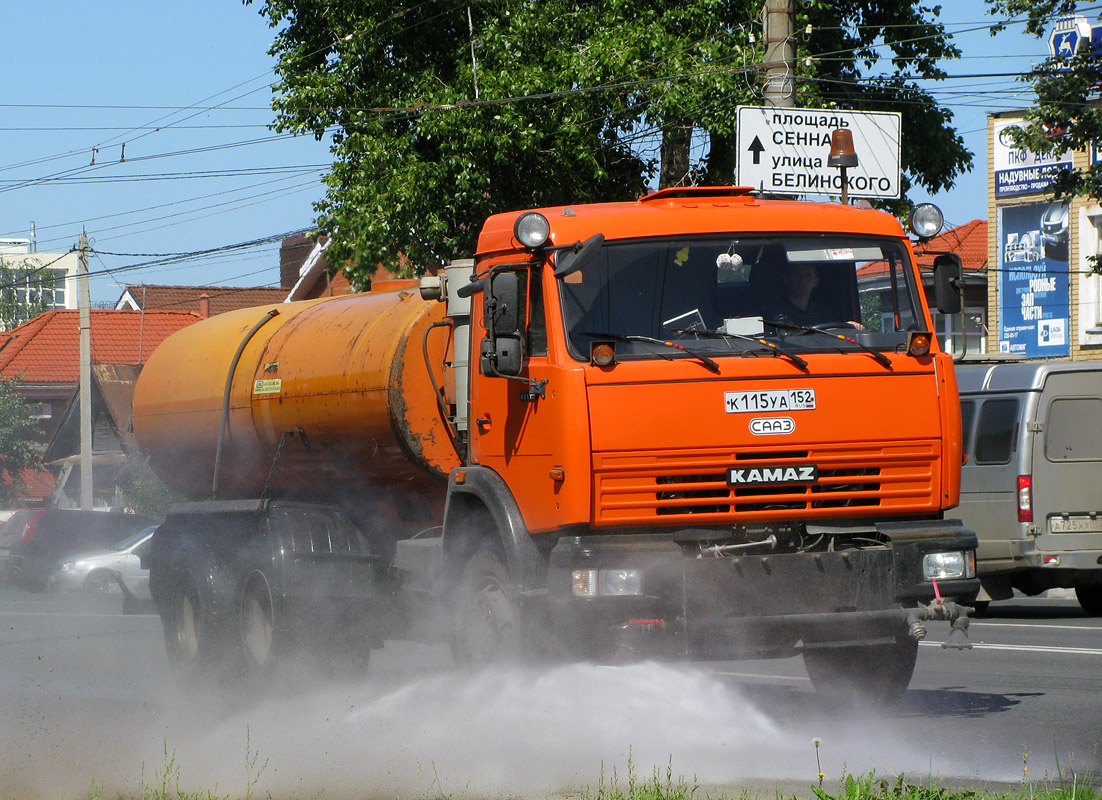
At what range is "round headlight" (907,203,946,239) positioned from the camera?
8023mm

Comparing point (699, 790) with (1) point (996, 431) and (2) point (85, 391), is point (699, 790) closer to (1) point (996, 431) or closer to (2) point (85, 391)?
(1) point (996, 431)

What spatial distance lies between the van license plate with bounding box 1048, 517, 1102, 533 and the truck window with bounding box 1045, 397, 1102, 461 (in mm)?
573

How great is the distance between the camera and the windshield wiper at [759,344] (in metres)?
7.10

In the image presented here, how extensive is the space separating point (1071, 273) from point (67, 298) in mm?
98078

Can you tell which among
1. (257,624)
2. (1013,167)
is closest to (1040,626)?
(257,624)

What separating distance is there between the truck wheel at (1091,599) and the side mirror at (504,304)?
9.30 metres

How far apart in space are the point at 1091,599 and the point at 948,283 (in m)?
8.06

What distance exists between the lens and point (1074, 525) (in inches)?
546

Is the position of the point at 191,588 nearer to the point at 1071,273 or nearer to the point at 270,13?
the point at 270,13

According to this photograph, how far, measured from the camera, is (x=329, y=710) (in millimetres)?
8430

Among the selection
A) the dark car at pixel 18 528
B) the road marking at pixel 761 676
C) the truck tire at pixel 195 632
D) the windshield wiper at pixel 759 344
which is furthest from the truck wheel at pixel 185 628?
the dark car at pixel 18 528

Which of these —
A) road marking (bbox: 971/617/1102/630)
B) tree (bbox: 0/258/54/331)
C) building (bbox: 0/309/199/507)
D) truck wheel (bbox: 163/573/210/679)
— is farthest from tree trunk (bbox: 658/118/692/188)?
tree (bbox: 0/258/54/331)

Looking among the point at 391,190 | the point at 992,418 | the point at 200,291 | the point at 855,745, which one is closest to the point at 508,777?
the point at 855,745

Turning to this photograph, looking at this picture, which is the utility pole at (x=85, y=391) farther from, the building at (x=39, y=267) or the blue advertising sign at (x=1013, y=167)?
the building at (x=39, y=267)
